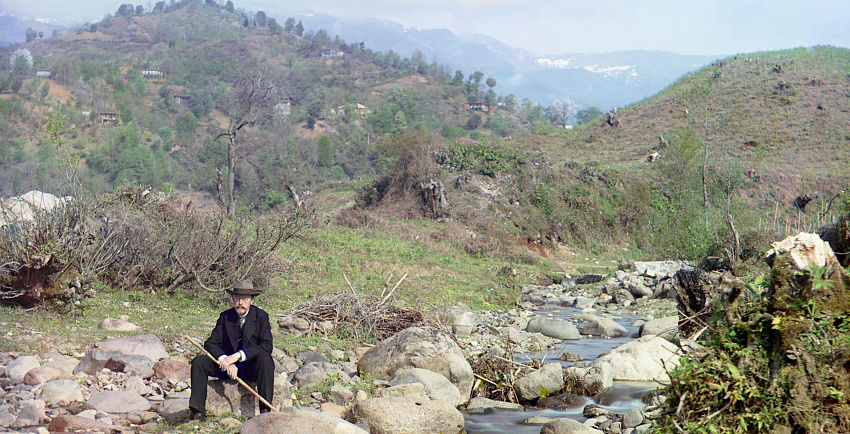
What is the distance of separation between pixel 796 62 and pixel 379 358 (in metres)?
54.2

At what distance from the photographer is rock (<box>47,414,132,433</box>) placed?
206 inches

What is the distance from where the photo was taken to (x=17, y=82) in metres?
84.2

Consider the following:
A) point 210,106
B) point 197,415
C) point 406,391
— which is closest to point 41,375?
point 197,415

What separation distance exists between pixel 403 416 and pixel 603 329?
727 centimetres

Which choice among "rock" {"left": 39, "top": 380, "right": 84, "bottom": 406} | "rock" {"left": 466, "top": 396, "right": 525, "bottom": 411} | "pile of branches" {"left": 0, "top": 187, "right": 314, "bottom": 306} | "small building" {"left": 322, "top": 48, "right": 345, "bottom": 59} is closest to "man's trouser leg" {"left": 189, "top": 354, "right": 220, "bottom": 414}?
"rock" {"left": 39, "top": 380, "right": 84, "bottom": 406}

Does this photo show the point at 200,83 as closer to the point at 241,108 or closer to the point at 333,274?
the point at 241,108

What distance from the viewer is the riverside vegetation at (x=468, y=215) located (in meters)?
3.39

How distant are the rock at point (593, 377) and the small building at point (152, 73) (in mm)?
107631

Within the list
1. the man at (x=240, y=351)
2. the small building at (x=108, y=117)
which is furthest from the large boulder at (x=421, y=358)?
the small building at (x=108, y=117)

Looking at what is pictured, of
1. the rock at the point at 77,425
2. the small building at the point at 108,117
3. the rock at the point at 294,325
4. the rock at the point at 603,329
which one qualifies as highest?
the rock at the point at 77,425

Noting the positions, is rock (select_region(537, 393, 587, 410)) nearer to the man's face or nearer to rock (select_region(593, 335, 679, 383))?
rock (select_region(593, 335, 679, 383))

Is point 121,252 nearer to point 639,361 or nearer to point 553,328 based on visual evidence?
point 553,328

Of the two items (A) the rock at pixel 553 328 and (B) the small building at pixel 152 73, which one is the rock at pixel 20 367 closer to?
(A) the rock at pixel 553 328

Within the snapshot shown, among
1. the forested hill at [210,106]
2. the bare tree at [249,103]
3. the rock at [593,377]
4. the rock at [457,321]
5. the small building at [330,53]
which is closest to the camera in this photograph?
the rock at [593,377]
